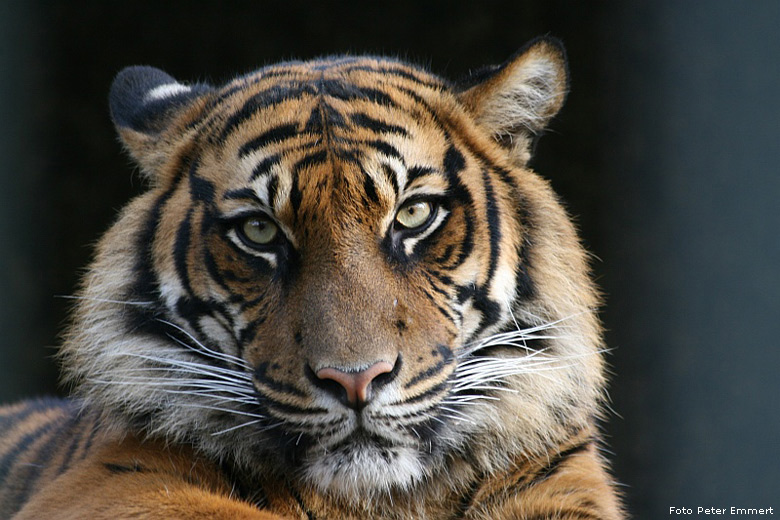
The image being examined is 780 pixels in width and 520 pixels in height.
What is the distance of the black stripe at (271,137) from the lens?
1715 millimetres

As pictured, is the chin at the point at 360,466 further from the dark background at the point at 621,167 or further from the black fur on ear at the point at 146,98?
the dark background at the point at 621,167

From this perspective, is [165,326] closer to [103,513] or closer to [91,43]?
[103,513]

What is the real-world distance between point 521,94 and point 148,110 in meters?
0.82

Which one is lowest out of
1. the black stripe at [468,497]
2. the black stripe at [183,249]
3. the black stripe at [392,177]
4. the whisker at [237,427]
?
the black stripe at [468,497]

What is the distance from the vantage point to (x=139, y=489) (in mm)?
1543

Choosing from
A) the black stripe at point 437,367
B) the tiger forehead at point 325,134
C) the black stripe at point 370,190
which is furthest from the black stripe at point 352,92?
the black stripe at point 437,367

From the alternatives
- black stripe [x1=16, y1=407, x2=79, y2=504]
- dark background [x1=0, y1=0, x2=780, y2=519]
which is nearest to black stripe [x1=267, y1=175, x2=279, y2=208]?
black stripe [x1=16, y1=407, x2=79, y2=504]

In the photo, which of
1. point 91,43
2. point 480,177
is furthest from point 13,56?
point 480,177

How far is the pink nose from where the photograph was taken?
1.45m

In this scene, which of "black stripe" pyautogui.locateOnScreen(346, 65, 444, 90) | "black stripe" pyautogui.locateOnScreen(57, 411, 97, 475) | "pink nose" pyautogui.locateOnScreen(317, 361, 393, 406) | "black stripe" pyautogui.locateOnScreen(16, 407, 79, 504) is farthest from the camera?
"black stripe" pyautogui.locateOnScreen(16, 407, 79, 504)

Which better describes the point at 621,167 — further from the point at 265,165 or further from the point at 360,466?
the point at 360,466

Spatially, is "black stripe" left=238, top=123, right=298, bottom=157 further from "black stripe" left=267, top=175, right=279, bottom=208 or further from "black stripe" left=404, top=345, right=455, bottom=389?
"black stripe" left=404, top=345, right=455, bottom=389

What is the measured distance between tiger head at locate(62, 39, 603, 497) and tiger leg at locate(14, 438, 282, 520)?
0.06 meters

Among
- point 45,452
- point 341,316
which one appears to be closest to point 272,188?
point 341,316
